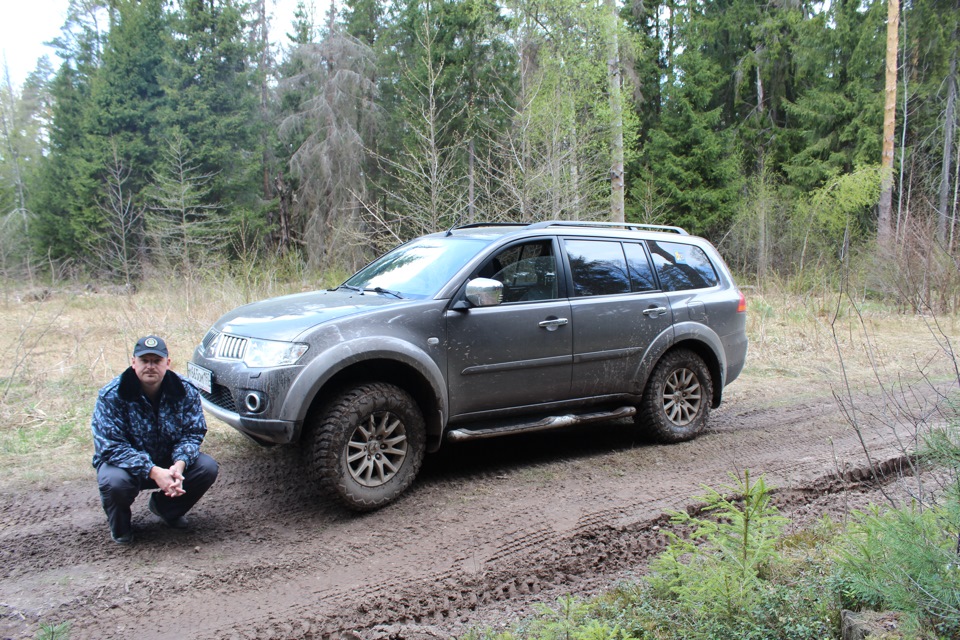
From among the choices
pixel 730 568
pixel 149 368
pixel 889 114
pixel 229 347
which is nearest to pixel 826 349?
pixel 730 568

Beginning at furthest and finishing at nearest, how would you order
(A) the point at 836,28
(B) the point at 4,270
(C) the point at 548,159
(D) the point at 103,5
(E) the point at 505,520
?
1. (D) the point at 103,5
2. (A) the point at 836,28
3. (B) the point at 4,270
4. (C) the point at 548,159
5. (E) the point at 505,520

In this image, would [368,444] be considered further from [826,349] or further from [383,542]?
[826,349]

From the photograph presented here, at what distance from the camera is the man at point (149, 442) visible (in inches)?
157

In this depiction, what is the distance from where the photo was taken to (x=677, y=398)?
247 inches

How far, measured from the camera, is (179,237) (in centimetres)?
2489

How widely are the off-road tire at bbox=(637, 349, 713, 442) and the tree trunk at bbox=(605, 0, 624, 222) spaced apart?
1101 centimetres

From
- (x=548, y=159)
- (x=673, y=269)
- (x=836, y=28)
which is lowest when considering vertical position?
(x=673, y=269)

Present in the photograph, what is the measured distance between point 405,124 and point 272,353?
25299mm

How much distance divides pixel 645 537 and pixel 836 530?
3.80ft

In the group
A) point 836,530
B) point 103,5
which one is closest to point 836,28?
point 836,530

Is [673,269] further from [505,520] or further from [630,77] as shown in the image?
[630,77]

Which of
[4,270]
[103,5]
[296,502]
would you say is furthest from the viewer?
[103,5]

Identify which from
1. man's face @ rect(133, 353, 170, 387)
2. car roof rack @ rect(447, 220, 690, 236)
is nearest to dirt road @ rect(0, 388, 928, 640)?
man's face @ rect(133, 353, 170, 387)

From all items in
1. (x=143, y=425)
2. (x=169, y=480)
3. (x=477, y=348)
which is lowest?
(x=169, y=480)
